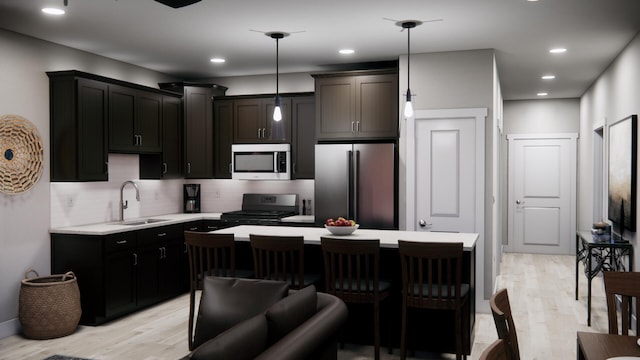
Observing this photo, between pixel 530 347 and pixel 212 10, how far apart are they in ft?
12.3

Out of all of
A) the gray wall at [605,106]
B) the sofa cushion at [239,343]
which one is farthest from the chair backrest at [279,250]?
the gray wall at [605,106]

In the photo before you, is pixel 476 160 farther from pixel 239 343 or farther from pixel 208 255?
pixel 239 343

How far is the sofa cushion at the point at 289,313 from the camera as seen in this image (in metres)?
2.43

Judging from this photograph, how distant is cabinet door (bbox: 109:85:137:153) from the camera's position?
5531 mm

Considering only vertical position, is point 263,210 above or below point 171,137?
below

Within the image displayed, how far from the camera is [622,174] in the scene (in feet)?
18.2

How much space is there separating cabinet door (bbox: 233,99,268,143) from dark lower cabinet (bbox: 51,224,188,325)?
1691 mm

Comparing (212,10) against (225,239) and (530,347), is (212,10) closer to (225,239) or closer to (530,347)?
(225,239)

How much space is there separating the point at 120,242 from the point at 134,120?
1429 millimetres

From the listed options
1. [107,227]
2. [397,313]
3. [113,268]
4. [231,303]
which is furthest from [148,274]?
[231,303]

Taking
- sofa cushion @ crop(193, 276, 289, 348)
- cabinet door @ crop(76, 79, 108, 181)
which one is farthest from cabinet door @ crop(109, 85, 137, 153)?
sofa cushion @ crop(193, 276, 289, 348)

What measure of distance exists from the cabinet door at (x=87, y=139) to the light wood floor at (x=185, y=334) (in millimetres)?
1467

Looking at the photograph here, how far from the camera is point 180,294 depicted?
623cm

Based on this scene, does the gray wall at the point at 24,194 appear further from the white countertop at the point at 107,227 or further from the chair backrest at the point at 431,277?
the chair backrest at the point at 431,277
